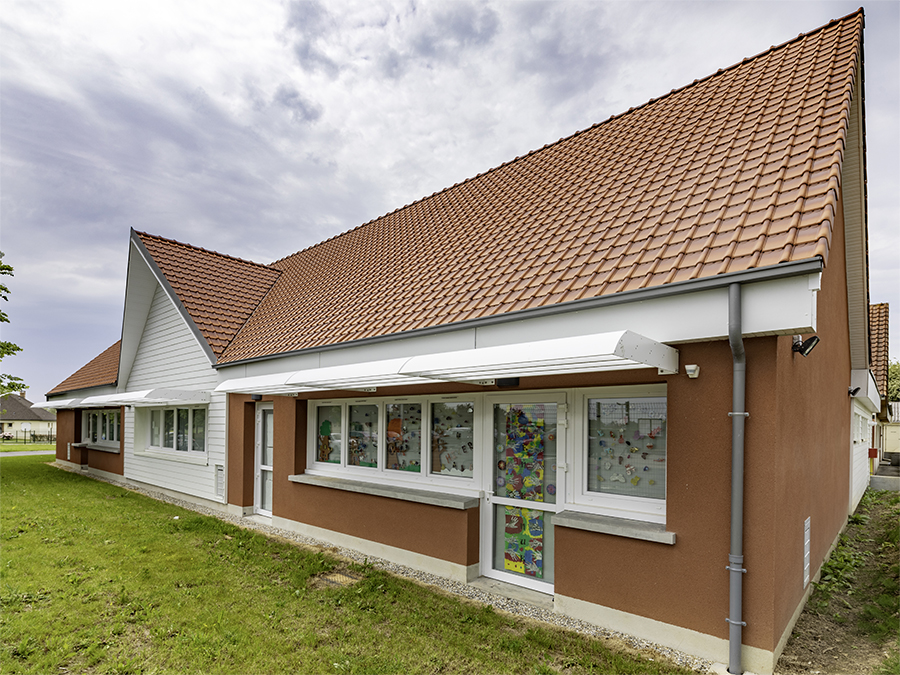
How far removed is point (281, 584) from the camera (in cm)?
633

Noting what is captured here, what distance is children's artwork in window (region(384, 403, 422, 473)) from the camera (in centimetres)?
746

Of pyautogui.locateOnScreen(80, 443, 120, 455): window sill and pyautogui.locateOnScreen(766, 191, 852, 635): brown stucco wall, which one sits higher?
pyautogui.locateOnScreen(766, 191, 852, 635): brown stucco wall

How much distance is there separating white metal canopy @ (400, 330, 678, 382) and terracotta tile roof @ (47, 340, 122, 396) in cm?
1519

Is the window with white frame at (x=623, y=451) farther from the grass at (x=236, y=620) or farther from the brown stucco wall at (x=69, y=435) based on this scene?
the brown stucco wall at (x=69, y=435)

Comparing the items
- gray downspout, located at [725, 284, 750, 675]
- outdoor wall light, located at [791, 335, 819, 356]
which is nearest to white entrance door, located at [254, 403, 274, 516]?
gray downspout, located at [725, 284, 750, 675]

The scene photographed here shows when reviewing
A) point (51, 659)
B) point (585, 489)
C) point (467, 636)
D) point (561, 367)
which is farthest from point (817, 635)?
point (51, 659)

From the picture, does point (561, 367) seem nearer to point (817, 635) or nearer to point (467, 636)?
point (467, 636)

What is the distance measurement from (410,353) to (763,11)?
7189mm

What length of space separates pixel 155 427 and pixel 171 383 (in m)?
2.42

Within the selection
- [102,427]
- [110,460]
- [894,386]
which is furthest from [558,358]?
[894,386]

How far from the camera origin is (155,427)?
1462cm

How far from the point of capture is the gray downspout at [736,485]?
4.05 meters

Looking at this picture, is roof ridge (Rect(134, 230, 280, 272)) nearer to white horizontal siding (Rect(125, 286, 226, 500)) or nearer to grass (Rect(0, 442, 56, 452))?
white horizontal siding (Rect(125, 286, 226, 500))

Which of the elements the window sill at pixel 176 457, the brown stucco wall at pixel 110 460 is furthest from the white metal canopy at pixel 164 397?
the brown stucco wall at pixel 110 460
